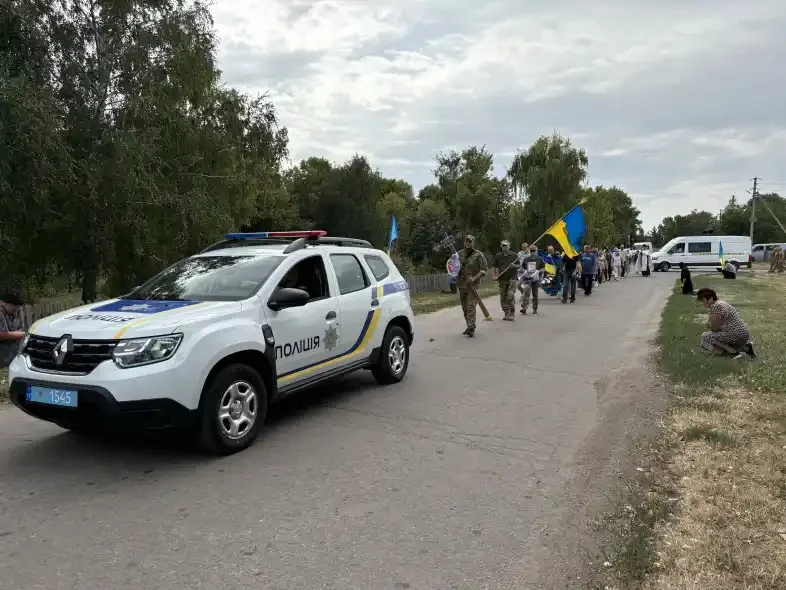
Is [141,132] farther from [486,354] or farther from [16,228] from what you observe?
[486,354]

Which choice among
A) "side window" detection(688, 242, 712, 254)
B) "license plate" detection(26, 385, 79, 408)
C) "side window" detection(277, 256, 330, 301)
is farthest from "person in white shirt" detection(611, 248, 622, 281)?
"license plate" detection(26, 385, 79, 408)

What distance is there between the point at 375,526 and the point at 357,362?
10.8ft

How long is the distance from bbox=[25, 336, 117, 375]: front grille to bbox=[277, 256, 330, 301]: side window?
1.82m

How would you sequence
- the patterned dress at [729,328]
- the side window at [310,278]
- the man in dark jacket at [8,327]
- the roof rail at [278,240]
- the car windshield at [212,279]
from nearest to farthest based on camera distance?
the car windshield at [212,279], the side window at [310,278], the roof rail at [278,240], the man in dark jacket at [8,327], the patterned dress at [729,328]

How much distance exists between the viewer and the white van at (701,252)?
43.0 m

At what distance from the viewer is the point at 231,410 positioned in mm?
5164

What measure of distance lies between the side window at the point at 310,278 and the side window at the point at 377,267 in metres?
1.05

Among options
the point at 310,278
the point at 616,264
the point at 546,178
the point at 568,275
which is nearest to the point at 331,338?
the point at 310,278

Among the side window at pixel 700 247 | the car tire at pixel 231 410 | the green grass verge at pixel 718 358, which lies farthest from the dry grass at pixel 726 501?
the side window at pixel 700 247

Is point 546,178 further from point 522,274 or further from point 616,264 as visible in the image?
point 522,274

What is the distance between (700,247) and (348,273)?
42.3m

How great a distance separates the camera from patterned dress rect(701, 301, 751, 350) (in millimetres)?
8883

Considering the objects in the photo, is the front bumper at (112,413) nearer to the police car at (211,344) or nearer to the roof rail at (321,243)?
the police car at (211,344)

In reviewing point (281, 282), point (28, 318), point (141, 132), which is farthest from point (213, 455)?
point (141, 132)
